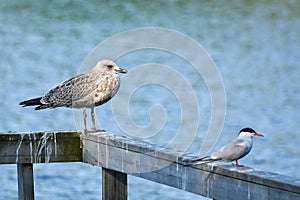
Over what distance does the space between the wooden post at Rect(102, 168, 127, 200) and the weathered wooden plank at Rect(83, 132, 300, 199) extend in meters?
0.07

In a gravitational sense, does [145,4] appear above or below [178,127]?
above

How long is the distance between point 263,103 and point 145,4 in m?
10.4

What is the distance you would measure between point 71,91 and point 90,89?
16 cm

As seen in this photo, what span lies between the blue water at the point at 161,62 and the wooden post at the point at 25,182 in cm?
377

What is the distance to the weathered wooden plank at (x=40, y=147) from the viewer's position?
4.72 meters

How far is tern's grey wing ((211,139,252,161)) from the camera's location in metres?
4.24

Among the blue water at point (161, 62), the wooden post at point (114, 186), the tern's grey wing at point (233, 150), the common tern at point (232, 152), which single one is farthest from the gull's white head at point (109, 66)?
the blue water at point (161, 62)

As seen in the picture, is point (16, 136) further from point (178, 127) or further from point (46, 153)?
point (178, 127)

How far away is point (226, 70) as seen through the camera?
15.3 metres

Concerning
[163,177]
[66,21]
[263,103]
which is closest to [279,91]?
[263,103]

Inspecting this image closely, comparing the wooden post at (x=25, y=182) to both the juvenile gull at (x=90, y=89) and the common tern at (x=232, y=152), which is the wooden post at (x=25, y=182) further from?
the common tern at (x=232, y=152)

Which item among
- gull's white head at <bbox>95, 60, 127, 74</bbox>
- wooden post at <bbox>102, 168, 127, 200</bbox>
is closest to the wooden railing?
wooden post at <bbox>102, 168, 127, 200</bbox>

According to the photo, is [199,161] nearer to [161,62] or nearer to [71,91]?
[71,91]

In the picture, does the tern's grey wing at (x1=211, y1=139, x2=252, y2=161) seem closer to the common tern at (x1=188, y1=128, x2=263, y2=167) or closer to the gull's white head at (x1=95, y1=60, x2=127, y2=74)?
the common tern at (x1=188, y1=128, x2=263, y2=167)
